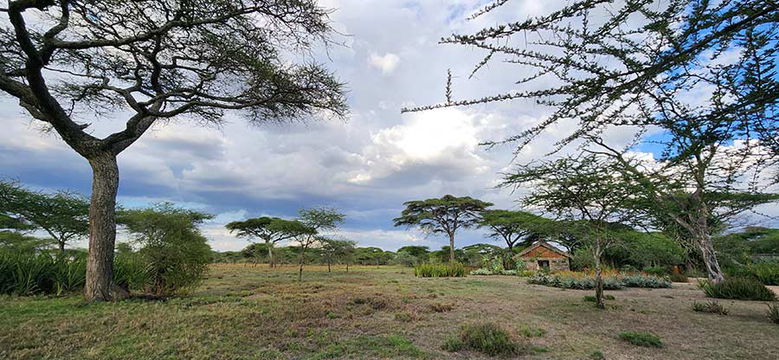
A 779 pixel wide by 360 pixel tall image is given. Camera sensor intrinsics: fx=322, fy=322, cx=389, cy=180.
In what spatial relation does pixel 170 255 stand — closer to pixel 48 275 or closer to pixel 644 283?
pixel 48 275

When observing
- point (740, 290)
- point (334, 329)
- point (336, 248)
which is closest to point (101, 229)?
point (334, 329)

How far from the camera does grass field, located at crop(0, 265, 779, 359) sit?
410cm

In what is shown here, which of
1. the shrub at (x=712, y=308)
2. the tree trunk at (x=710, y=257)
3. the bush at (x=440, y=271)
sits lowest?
the bush at (x=440, y=271)

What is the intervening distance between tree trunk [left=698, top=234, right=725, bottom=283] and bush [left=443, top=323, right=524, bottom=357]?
11.1m

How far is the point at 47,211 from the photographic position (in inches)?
587

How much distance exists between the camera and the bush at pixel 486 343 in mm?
4281

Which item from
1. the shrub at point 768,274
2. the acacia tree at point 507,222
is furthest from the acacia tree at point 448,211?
the shrub at point 768,274

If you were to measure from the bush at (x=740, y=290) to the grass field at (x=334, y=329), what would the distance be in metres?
2.86

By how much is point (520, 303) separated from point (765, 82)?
27.2ft

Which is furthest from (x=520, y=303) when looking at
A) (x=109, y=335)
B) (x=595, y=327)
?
(x=109, y=335)

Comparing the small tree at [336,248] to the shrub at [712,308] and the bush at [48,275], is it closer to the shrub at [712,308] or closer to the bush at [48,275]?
the bush at [48,275]

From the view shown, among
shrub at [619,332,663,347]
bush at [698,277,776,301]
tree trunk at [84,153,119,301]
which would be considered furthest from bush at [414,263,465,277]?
tree trunk at [84,153,119,301]

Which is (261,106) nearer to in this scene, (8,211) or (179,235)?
(179,235)

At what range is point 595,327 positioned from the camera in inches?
237
